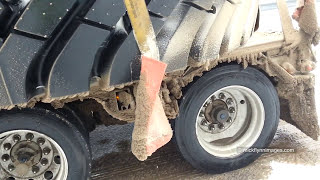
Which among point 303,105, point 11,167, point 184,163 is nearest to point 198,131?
point 184,163

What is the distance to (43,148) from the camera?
312 centimetres

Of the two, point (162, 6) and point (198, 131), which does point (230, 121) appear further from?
point (162, 6)

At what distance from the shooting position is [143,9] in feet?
7.77

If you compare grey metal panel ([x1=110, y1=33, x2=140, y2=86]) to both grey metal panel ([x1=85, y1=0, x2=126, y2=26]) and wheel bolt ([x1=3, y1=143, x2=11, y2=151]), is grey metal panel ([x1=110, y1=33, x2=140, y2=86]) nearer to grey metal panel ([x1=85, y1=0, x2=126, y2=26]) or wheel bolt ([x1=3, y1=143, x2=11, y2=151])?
grey metal panel ([x1=85, y1=0, x2=126, y2=26])

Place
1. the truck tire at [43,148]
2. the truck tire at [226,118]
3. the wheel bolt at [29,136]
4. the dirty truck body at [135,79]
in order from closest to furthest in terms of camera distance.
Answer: the dirty truck body at [135,79], the truck tire at [43,148], the wheel bolt at [29,136], the truck tire at [226,118]

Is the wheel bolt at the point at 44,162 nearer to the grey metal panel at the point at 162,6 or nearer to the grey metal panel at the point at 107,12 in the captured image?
the grey metal panel at the point at 107,12

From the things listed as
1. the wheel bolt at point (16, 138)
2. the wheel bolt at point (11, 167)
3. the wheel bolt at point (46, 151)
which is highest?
the wheel bolt at point (16, 138)

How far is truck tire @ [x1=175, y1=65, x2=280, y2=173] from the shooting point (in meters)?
3.44

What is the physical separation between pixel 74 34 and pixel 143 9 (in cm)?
46

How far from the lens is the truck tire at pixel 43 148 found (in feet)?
9.29

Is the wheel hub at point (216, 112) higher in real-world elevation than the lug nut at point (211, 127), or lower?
higher

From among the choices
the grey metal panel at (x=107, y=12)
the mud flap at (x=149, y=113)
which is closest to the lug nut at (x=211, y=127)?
the mud flap at (x=149, y=113)

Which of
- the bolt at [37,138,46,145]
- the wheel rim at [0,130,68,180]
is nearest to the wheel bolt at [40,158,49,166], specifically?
Answer: the wheel rim at [0,130,68,180]

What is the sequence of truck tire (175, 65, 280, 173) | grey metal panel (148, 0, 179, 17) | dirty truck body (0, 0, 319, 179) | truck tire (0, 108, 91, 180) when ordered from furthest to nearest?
truck tire (175, 65, 280, 173)
truck tire (0, 108, 91, 180)
grey metal panel (148, 0, 179, 17)
dirty truck body (0, 0, 319, 179)
